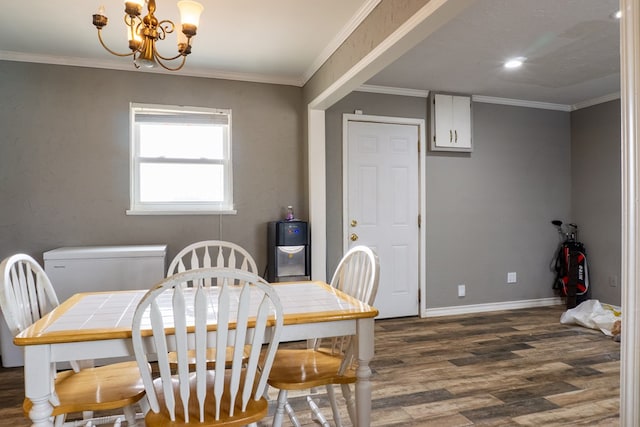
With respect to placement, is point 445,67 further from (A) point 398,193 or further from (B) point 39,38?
(B) point 39,38

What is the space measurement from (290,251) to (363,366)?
6.24 feet

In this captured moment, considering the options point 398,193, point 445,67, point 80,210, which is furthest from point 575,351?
point 80,210

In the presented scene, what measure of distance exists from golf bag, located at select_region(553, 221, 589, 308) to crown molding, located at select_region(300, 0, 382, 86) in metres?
3.52

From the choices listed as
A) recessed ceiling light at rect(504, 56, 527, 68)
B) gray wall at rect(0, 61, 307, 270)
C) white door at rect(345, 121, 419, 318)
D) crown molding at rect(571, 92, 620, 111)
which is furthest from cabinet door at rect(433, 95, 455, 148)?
crown molding at rect(571, 92, 620, 111)

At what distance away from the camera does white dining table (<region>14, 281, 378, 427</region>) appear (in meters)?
1.37

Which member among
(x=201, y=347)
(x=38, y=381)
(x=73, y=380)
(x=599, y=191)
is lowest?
(x=73, y=380)

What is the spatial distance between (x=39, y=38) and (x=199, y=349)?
2.91 meters

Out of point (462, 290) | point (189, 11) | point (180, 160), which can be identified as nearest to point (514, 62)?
point (462, 290)

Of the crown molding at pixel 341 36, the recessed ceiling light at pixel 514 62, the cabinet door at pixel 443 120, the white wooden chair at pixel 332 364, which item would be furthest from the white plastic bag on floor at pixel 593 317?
the crown molding at pixel 341 36

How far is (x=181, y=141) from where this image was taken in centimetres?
372

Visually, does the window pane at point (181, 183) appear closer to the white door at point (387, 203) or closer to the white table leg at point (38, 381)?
the white door at point (387, 203)

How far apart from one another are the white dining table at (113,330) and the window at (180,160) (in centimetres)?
175

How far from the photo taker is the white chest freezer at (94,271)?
113 inches

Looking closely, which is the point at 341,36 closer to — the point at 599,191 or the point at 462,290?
the point at 462,290
